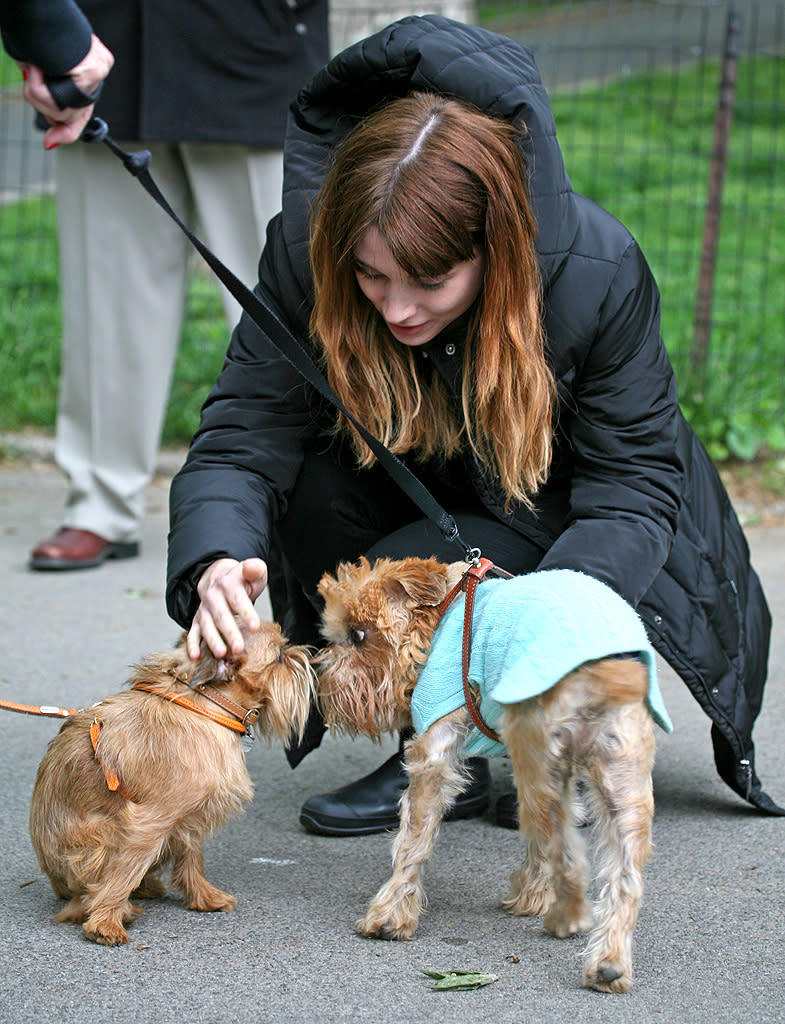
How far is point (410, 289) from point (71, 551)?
2.72 metres

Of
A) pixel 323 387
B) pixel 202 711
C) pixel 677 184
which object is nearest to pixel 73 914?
pixel 202 711

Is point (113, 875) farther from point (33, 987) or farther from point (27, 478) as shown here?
point (27, 478)

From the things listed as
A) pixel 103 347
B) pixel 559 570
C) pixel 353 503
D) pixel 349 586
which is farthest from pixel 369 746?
pixel 103 347

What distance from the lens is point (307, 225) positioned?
3125 mm

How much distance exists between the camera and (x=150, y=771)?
256 cm

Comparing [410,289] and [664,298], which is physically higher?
[410,289]

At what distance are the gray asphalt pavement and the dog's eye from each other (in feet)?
2.03

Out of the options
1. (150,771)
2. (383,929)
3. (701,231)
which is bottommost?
(383,929)

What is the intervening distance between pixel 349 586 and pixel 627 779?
0.78 m

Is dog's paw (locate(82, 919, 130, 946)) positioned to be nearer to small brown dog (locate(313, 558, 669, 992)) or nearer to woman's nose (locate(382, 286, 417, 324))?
small brown dog (locate(313, 558, 669, 992))

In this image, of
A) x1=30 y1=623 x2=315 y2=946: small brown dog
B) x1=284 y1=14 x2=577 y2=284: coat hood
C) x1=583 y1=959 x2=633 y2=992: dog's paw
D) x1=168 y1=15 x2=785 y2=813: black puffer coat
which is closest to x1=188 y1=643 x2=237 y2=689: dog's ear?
x1=30 y1=623 x2=315 y2=946: small brown dog

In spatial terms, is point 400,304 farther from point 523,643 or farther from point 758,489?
point 758,489

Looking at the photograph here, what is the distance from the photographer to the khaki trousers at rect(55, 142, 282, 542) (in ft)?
16.0

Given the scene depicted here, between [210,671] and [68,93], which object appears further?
[68,93]
